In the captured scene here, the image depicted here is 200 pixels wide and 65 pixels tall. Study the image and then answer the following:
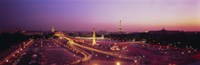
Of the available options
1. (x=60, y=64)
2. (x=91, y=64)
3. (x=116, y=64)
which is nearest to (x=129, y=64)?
(x=116, y=64)

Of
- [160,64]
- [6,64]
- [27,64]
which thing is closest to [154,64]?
[160,64]

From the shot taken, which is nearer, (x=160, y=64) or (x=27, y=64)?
(x=160, y=64)

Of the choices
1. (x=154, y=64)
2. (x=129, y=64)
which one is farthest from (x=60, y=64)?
(x=154, y=64)

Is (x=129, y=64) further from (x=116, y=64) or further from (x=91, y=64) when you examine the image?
(x=91, y=64)

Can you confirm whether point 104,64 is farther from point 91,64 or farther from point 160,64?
point 160,64

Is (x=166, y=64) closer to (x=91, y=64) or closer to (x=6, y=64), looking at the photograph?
(x=91, y=64)

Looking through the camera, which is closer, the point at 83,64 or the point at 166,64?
the point at 166,64

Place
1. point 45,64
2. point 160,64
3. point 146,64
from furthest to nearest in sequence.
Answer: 1. point 45,64
2. point 146,64
3. point 160,64

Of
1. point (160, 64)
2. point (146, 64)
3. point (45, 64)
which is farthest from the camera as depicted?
point (45, 64)
